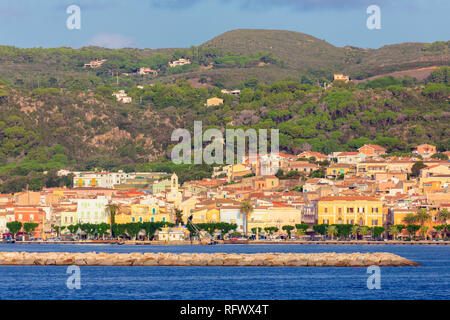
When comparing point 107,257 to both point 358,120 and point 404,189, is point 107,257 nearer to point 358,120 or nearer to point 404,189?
point 404,189

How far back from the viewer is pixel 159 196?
99.6m

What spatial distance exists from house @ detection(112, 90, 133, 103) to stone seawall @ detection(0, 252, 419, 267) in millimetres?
131608

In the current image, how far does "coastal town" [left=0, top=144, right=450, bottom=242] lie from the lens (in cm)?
8600

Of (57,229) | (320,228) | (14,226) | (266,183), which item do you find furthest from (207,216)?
(266,183)

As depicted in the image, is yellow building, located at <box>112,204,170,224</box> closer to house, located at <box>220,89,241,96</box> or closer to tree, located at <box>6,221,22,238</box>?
tree, located at <box>6,221,22,238</box>

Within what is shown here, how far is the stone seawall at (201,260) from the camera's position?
5475 centimetres

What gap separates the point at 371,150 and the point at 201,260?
252 ft

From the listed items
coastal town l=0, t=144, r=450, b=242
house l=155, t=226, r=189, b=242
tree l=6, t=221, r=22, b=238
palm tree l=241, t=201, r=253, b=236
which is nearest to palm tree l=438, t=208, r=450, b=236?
coastal town l=0, t=144, r=450, b=242

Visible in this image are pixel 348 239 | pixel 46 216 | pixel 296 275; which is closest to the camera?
pixel 296 275

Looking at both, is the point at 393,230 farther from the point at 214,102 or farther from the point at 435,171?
the point at 214,102

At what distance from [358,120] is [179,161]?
28.0 meters
